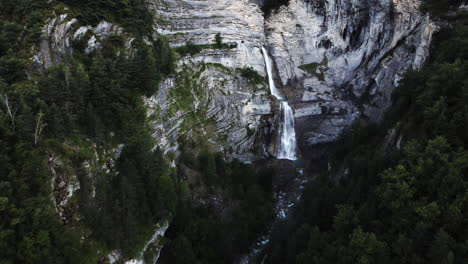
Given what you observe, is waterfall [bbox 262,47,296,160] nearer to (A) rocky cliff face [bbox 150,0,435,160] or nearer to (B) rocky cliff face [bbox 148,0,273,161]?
(A) rocky cliff face [bbox 150,0,435,160]

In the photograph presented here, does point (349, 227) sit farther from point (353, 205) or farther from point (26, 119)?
point (26, 119)

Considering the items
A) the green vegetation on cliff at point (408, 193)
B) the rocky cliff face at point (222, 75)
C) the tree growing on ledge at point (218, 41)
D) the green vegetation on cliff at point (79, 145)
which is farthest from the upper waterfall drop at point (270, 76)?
the green vegetation on cliff at point (408, 193)

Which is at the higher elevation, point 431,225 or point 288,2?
point 288,2

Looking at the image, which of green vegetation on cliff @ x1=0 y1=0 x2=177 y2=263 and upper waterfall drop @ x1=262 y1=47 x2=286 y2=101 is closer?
green vegetation on cliff @ x1=0 y1=0 x2=177 y2=263

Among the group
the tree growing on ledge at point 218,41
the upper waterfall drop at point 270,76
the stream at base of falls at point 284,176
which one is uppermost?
the tree growing on ledge at point 218,41

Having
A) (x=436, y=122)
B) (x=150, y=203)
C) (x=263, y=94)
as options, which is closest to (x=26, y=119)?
(x=150, y=203)

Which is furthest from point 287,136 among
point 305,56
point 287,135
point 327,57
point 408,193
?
point 408,193

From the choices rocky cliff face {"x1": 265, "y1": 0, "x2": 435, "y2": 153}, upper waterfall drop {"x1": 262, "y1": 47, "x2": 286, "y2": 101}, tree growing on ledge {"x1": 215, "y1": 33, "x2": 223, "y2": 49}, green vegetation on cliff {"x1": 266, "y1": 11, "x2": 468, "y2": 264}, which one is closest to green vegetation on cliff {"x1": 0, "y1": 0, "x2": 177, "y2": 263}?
tree growing on ledge {"x1": 215, "y1": 33, "x2": 223, "y2": 49}

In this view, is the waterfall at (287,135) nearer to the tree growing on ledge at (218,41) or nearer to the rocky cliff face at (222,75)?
the rocky cliff face at (222,75)
